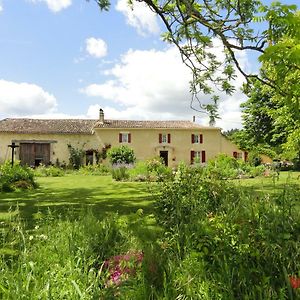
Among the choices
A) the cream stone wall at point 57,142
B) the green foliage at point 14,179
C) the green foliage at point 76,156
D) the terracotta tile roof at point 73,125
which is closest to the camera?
the green foliage at point 14,179

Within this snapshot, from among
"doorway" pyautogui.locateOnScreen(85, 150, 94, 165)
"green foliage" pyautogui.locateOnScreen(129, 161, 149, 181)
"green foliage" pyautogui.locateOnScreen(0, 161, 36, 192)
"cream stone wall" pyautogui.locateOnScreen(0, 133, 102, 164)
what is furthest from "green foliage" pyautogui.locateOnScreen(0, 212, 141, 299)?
"cream stone wall" pyautogui.locateOnScreen(0, 133, 102, 164)

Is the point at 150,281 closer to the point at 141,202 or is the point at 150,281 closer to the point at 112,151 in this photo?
the point at 141,202

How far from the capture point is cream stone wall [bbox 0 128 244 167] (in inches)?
1476

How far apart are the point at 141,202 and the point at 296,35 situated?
6.30 metres

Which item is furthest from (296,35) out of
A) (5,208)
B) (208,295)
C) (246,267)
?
(5,208)

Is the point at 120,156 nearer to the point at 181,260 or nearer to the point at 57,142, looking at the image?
the point at 57,142

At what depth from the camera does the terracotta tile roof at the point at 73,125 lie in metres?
37.9

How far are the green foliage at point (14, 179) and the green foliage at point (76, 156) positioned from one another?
21.1m

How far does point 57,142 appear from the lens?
37.5 meters

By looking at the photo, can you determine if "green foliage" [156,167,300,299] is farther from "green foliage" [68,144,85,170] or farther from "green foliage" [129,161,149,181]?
"green foliage" [68,144,85,170]

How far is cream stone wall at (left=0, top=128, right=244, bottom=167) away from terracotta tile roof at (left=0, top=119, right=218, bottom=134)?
43 centimetres

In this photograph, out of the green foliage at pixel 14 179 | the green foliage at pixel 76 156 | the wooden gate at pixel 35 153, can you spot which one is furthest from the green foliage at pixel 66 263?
the wooden gate at pixel 35 153

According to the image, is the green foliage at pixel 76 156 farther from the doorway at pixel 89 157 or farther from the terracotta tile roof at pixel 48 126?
the terracotta tile roof at pixel 48 126

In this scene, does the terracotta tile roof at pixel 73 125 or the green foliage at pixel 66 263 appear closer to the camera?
the green foliage at pixel 66 263
